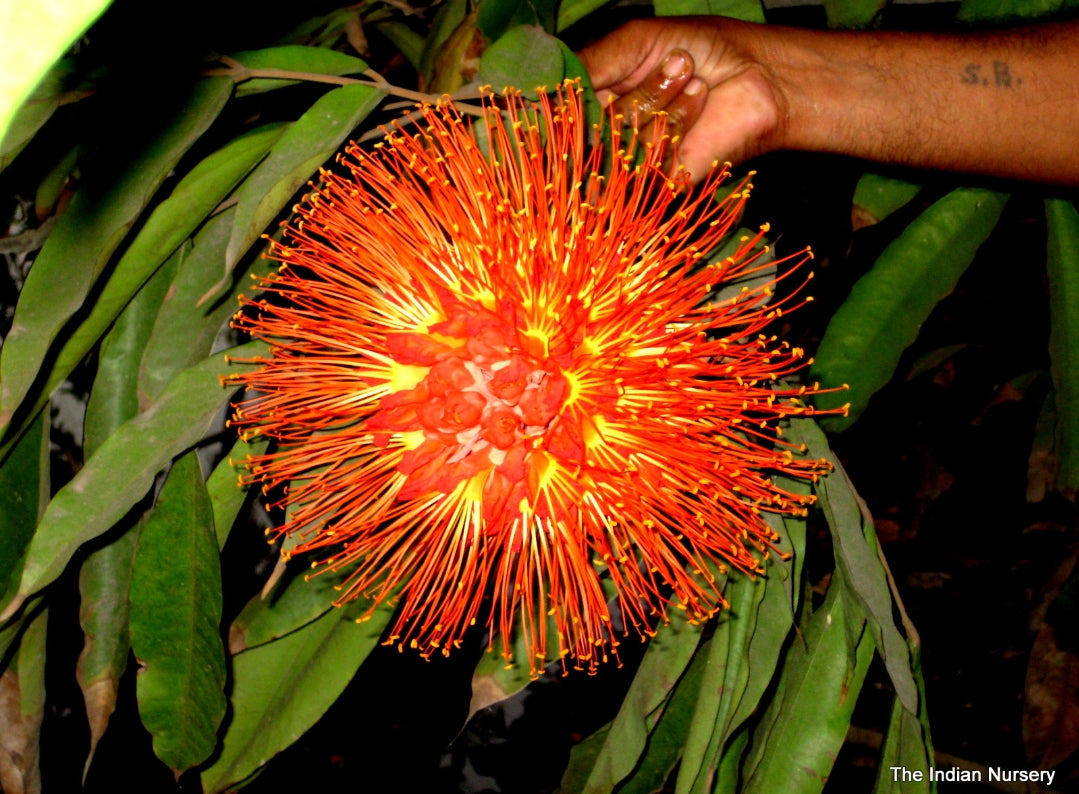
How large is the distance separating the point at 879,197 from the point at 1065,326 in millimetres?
295

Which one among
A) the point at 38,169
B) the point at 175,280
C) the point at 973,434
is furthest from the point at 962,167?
the point at 973,434

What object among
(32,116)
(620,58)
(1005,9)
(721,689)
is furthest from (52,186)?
(1005,9)

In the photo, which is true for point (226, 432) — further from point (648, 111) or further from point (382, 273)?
point (648, 111)

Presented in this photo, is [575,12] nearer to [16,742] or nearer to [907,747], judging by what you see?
[907,747]

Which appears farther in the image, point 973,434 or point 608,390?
point 973,434

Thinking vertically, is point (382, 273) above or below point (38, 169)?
below

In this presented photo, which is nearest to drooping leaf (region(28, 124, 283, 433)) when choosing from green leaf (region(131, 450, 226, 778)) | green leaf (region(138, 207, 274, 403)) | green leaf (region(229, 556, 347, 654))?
green leaf (region(138, 207, 274, 403))

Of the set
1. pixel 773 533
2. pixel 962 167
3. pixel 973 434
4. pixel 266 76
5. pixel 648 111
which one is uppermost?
pixel 266 76

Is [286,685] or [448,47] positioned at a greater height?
[448,47]

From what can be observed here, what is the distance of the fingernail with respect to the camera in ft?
3.18

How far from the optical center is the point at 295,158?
→ 2.53 ft

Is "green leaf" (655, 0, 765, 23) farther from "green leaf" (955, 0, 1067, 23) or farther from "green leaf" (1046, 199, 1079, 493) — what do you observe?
"green leaf" (1046, 199, 1079, 493)

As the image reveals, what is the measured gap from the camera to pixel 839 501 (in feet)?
2.89

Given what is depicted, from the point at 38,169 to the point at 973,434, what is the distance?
2135 mm
